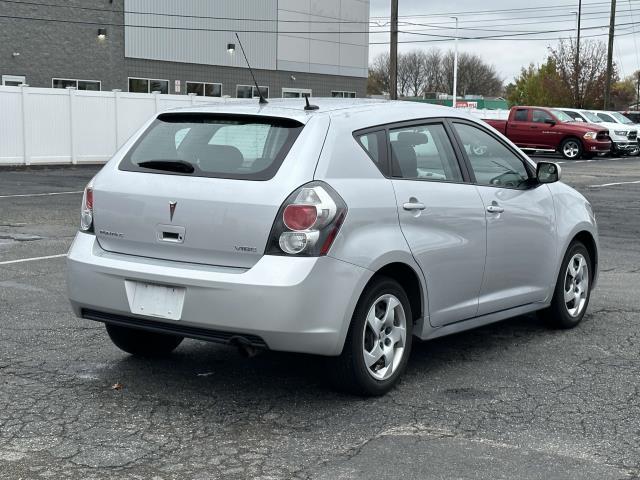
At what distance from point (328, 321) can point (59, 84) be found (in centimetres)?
3494

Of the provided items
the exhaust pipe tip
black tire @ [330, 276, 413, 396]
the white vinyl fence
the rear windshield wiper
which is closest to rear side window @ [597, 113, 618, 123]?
the white vinyl fence

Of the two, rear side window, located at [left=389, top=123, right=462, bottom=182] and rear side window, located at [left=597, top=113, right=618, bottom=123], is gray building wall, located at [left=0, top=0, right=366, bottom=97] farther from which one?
rear side window, located at [left=389, top=123, right=462, bottom=182]

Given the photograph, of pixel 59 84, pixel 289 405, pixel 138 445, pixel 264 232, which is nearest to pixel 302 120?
pixel 264 232

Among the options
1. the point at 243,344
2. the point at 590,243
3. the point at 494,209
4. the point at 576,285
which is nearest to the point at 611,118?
the point at 590,243

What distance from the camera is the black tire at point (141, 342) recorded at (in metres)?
5.90

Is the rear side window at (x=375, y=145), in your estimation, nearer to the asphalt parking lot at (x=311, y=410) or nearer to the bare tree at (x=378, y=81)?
the asphalt parking lot at (x=311, y=410)

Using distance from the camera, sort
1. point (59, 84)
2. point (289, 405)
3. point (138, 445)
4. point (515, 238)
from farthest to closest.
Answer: point (59, 84) < point (515, 238) < point (289, 405) < point (138, 445)

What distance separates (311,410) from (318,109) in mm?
1636

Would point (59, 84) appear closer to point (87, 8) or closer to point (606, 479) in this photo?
point (87, 8)

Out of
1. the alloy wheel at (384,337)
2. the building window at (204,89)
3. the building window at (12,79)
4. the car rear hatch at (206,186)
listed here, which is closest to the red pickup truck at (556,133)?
the building window at (204,89)

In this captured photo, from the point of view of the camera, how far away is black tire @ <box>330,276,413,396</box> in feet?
16.4

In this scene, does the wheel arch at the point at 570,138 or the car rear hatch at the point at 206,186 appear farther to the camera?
the wheel arch at the point at 570,138

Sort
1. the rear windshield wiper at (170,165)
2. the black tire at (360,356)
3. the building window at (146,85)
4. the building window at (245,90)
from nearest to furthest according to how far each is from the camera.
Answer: the black tire at (360,356)
the rear windshield wiper at (170,165)
the building window at (146,85)
the building window at (245,90)

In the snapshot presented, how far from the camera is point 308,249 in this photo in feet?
15.6
